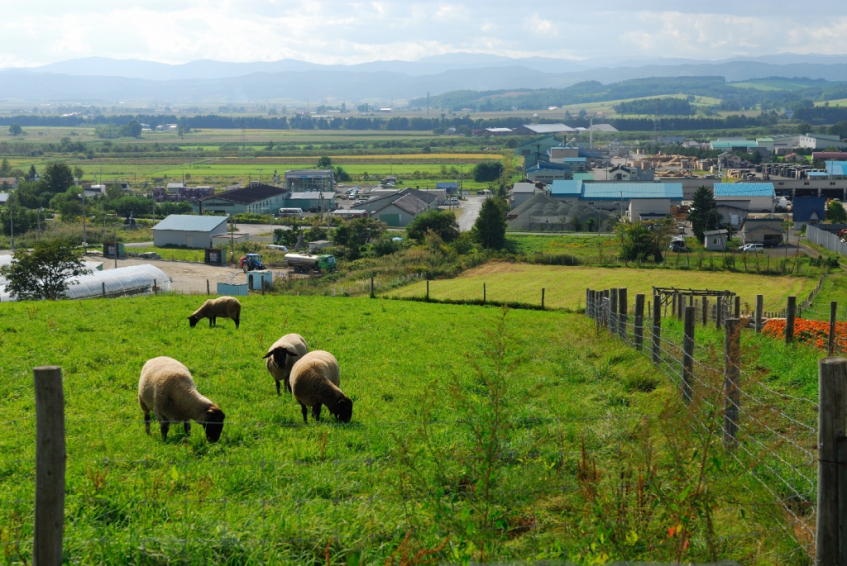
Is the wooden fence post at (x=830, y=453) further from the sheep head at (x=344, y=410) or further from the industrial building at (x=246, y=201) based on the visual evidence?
the industrial building at (x=246, y=201)

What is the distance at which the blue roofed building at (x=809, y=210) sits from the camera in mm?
60500

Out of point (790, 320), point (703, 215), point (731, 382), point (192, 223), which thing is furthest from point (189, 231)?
point (731, 382)

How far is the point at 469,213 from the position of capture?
71188 millimetres

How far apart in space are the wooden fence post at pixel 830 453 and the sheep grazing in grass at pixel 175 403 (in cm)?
516

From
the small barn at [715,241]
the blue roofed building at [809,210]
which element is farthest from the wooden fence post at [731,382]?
the blue roofed building at [809,210]

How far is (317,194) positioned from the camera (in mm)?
80125

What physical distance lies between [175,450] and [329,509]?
2.45 metres

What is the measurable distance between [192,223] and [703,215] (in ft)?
121

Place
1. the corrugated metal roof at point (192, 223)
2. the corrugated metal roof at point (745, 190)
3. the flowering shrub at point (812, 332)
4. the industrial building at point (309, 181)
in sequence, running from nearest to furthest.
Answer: the flowering shrub at point (812, 332) → the corrugated metal roof at point (192, 223) → the corrugated metal roof at point (745, 190) → the industrial building at point (309, 181)

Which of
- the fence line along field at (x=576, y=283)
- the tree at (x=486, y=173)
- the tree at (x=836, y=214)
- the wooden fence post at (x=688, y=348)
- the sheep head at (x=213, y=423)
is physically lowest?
the fence line along field at (x=576, y=283)

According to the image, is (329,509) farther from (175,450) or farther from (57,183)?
(57,183)

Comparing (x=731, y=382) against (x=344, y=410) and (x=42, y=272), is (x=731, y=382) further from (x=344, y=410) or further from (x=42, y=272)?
(x=42, y=272)

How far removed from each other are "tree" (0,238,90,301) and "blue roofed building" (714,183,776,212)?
184 feet

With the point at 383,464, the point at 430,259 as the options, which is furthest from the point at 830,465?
the point at 430,259
